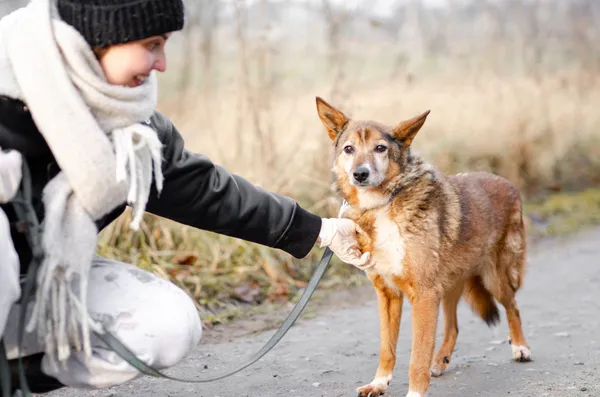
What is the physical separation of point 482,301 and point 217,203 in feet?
6.25

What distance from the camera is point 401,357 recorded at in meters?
4.38

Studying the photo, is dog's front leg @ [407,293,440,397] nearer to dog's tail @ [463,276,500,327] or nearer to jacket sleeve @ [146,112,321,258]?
jacket sleeve @ [146,112,321,258]

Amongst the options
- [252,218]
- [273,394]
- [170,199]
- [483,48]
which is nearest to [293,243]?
[252,218]

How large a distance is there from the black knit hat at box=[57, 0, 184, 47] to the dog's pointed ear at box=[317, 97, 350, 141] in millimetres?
1562

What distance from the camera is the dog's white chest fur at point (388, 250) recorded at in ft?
12.0

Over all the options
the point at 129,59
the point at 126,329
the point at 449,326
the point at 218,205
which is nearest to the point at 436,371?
the point at 449,326

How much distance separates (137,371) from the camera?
2.74m

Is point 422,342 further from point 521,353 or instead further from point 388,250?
point 521,353

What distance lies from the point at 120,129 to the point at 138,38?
0.29 meters

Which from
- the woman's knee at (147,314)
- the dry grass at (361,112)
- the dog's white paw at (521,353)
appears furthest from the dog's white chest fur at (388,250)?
the dry grass at (361,112)

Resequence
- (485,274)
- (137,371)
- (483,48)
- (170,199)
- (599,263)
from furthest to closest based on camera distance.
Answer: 1. (483,48)
2. (599,263)
3. (485,274)
4. (170,199)
5. (137,371)

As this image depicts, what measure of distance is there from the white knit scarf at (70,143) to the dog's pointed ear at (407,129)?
1559 millimetres

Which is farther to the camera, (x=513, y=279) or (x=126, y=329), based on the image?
(x=513, y=279)

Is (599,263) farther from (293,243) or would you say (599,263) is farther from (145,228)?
(293,243)
